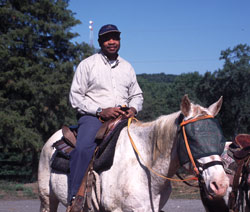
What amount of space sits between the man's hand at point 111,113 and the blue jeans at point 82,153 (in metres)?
0.13

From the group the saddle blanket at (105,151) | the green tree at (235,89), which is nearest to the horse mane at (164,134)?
the saddle blanket at (105,151)

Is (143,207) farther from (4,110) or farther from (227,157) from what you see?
(4,110)

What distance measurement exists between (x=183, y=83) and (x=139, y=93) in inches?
2779

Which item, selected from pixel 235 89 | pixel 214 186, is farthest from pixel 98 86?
pixel 235 89

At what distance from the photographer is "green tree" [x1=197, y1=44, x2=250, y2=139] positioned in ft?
133

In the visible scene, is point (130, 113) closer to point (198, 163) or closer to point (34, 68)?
point (198, 163)

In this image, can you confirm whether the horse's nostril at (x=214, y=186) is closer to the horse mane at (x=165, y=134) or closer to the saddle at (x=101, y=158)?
the horse mane at (x=165, y=134)

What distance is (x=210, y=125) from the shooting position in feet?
10.4

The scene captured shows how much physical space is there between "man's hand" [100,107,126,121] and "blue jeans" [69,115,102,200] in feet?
0.42

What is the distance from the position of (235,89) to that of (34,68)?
30.4 meters

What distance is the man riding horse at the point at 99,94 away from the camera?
3.96 metres

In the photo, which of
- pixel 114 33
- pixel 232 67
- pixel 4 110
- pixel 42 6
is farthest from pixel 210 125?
pixel 232 67

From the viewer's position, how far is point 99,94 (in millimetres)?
4320

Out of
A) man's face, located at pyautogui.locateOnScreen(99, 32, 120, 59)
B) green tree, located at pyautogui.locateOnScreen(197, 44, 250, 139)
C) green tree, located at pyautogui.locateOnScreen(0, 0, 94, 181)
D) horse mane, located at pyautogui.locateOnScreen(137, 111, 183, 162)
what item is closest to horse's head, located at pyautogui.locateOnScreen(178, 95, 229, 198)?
horse mane, located at pyautogui.locateOnScreen(137, 111, 183, 162)
